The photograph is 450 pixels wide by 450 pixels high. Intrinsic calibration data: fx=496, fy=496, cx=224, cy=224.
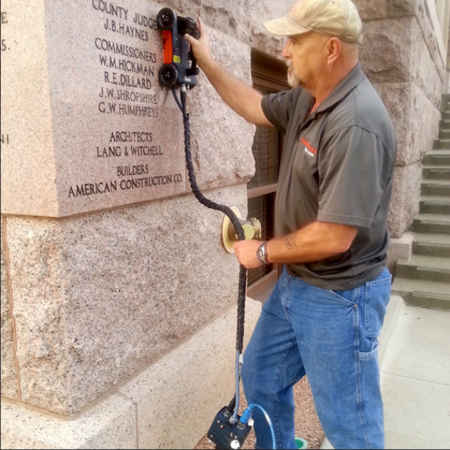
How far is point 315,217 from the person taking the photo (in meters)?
1.86

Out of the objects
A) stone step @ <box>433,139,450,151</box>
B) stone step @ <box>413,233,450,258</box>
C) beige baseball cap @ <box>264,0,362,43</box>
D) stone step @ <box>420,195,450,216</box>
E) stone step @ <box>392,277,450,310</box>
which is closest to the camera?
beige baseball cap @ <box>264,0,362,43</box>

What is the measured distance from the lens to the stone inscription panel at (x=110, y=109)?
165 centimetres

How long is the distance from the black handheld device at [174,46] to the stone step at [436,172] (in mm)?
4818

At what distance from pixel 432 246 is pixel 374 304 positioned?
3.55 metres

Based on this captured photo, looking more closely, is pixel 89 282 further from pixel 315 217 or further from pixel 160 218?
pixel 315 217

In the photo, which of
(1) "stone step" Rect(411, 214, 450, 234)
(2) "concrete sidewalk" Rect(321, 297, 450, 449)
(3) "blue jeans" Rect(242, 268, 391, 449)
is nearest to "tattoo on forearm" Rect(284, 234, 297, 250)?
(3) "blue jeans" Rect(242, 268, 391, 449)

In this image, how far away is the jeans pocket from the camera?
6.05 feet

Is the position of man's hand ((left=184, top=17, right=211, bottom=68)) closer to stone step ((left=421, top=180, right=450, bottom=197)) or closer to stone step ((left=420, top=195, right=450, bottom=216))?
stone step ((left=420, top=195, right=450, bottom=216))

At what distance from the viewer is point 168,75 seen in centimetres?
211

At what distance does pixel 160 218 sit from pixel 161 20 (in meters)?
0.84

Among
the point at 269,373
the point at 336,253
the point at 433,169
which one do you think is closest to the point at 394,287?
the point at 433,169

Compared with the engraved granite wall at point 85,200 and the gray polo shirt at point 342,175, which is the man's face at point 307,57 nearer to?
the gray polo shirt at point 342,175

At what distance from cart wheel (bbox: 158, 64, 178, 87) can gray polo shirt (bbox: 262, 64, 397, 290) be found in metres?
0.52

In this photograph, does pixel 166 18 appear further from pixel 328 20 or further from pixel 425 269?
pixel 425 269
